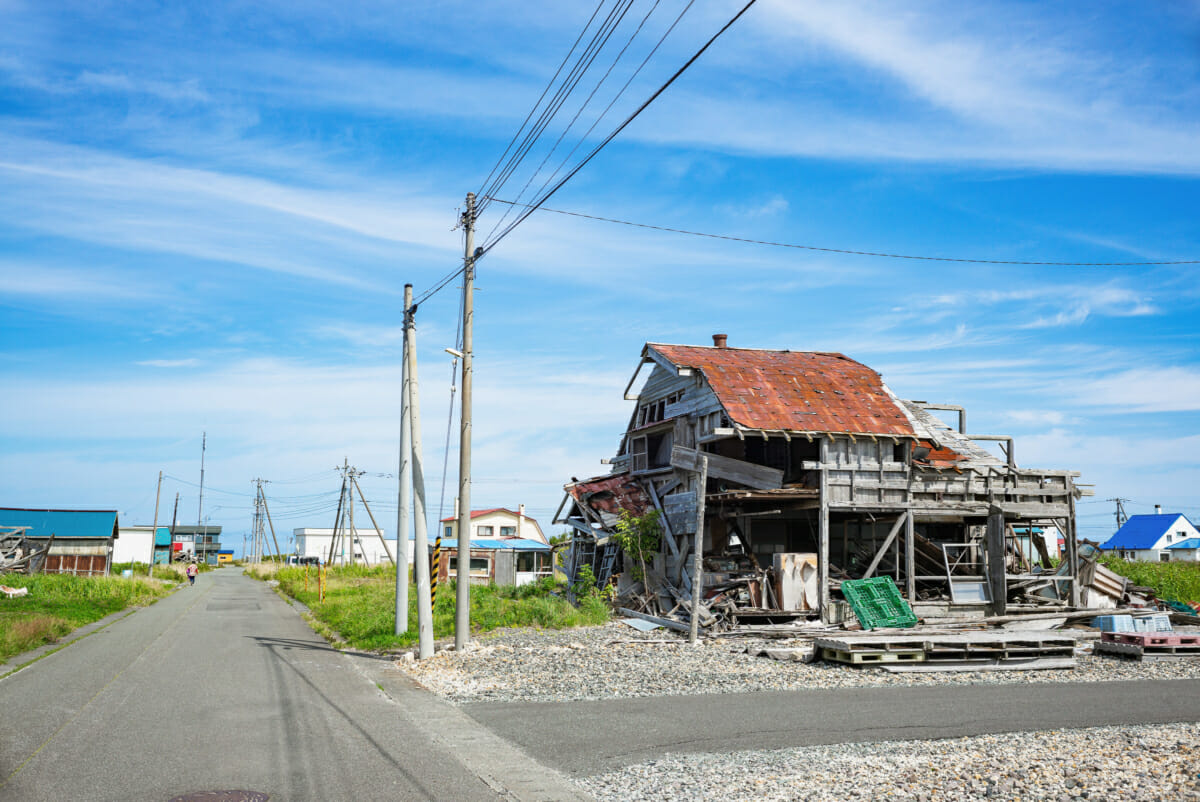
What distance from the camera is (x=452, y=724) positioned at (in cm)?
1124

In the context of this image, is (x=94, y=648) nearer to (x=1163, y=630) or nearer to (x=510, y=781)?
(x=510, y=781)

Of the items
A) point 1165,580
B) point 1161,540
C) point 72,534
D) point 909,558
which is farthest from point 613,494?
point 1161,540

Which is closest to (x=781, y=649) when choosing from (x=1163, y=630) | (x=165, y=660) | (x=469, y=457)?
(x=469, y=457)

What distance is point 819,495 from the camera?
23.2 meters

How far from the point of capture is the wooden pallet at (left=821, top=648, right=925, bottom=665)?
16.7 m

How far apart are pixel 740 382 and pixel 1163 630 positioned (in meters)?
11.9

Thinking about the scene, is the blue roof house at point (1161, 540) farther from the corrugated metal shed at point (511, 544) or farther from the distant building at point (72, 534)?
the distant building at point (72, 534)

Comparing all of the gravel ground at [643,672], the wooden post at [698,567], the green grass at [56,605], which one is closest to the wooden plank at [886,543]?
the gravel ground at [643,672]

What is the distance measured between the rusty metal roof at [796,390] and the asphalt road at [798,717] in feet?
32.9

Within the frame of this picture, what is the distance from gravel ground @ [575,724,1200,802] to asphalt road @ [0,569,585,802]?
3.56 ft

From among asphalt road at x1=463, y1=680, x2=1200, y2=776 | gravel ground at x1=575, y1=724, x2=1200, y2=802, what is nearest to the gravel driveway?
gravel ground at x1=575, y1=724, x2=1200, y2=802

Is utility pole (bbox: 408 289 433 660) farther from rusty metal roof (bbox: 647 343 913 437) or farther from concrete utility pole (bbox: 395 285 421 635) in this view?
rusty metal roof (bbox: 647 343 913 437)

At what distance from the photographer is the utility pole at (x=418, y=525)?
57.3ft

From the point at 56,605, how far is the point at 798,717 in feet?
90.1
